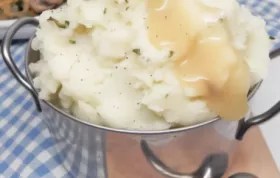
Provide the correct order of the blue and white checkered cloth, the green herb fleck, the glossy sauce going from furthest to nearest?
the green herb fleck → the blue and white checkered cloth → the glossy sauce

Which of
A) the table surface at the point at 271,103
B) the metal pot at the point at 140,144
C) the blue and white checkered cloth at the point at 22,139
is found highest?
the metal pot at the point at 140,144

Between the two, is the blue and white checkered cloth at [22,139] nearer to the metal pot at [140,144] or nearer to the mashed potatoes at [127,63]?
the metal pot at [140,144]

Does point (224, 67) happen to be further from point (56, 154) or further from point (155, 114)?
point (56, 154)

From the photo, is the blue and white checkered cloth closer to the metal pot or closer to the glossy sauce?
the metal pot

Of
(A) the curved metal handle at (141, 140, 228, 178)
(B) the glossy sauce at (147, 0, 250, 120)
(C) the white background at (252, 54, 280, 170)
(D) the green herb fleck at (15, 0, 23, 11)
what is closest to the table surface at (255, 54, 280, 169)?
(C) the white background at (252, 54, 280, 170)

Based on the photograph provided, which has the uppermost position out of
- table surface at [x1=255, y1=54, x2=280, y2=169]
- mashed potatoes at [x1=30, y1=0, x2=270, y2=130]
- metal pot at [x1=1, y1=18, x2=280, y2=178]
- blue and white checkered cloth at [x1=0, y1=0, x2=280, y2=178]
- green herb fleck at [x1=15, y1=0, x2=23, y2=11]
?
mashed potatoes at [x1=30, y1=0, x2=270, y2=130]

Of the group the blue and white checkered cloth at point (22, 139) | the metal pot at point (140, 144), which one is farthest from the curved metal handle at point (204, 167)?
the blue and white checkered cloth at point (22, 139)

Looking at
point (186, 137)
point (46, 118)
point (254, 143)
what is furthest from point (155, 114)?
point (254, 143)

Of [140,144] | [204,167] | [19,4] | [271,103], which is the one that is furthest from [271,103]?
[19,4]

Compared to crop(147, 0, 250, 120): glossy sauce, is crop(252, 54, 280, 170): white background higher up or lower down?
lower down
